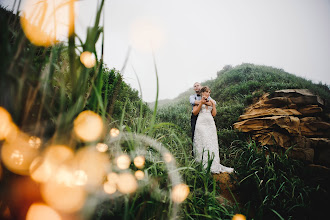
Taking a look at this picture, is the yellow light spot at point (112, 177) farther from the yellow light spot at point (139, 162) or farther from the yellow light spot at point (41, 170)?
the yellow light spot at point (41, 170)

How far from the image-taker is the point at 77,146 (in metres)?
0.73

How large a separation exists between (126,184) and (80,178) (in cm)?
33

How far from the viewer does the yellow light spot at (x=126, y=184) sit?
0.94m

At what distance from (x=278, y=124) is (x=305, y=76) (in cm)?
977

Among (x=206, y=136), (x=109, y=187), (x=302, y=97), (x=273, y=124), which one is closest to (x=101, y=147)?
(x=109, y=187)

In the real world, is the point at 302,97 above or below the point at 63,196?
above

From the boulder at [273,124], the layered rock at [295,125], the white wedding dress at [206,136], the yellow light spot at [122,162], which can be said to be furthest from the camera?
the white wedding dress at [206,136]

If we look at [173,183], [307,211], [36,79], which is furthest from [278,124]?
[36,79]

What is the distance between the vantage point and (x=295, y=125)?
146 inches

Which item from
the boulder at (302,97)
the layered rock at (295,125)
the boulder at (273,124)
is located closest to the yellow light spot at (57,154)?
the layered rock at (295,125)

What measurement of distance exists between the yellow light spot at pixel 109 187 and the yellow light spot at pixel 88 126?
391mm

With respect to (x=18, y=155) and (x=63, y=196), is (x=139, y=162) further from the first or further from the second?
(x=18, y=155)

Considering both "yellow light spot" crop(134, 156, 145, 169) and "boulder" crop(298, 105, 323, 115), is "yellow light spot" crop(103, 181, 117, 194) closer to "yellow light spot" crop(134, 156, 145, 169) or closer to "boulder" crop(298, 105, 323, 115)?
"yellow light spot" crop(134, 156, 145, 169)

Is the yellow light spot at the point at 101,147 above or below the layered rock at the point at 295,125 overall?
below
